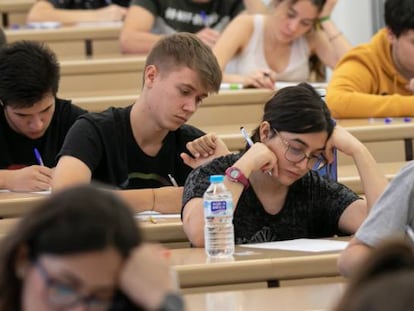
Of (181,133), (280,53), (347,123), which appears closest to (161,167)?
(181,133)

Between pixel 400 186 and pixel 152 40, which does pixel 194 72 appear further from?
pixel 152 40

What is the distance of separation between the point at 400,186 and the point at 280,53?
2.70m

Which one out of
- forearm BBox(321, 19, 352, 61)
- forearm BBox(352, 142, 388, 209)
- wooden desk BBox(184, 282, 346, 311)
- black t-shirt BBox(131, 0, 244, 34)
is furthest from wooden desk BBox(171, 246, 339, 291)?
black t-shirt BBox(131, 0, 244, 34)

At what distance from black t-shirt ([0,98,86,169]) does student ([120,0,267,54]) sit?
144 cm

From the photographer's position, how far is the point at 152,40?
17.5 feet

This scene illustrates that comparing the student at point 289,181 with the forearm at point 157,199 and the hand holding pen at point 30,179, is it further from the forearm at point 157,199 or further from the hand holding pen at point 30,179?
the hand holding pen at point 30,179

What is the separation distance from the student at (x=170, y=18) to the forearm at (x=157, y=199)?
194cm

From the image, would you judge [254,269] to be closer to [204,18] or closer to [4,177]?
[4,177]

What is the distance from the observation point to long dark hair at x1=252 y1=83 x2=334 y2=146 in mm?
3076

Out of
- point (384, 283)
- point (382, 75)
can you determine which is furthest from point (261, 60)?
point (384, 283)

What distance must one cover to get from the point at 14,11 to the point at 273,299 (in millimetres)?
3925

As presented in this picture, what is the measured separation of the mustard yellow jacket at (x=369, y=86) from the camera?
455 cm

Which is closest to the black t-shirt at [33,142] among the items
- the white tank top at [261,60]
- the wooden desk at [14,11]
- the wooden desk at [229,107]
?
the wooden desk at [229,107]

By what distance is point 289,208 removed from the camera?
3209 mm
